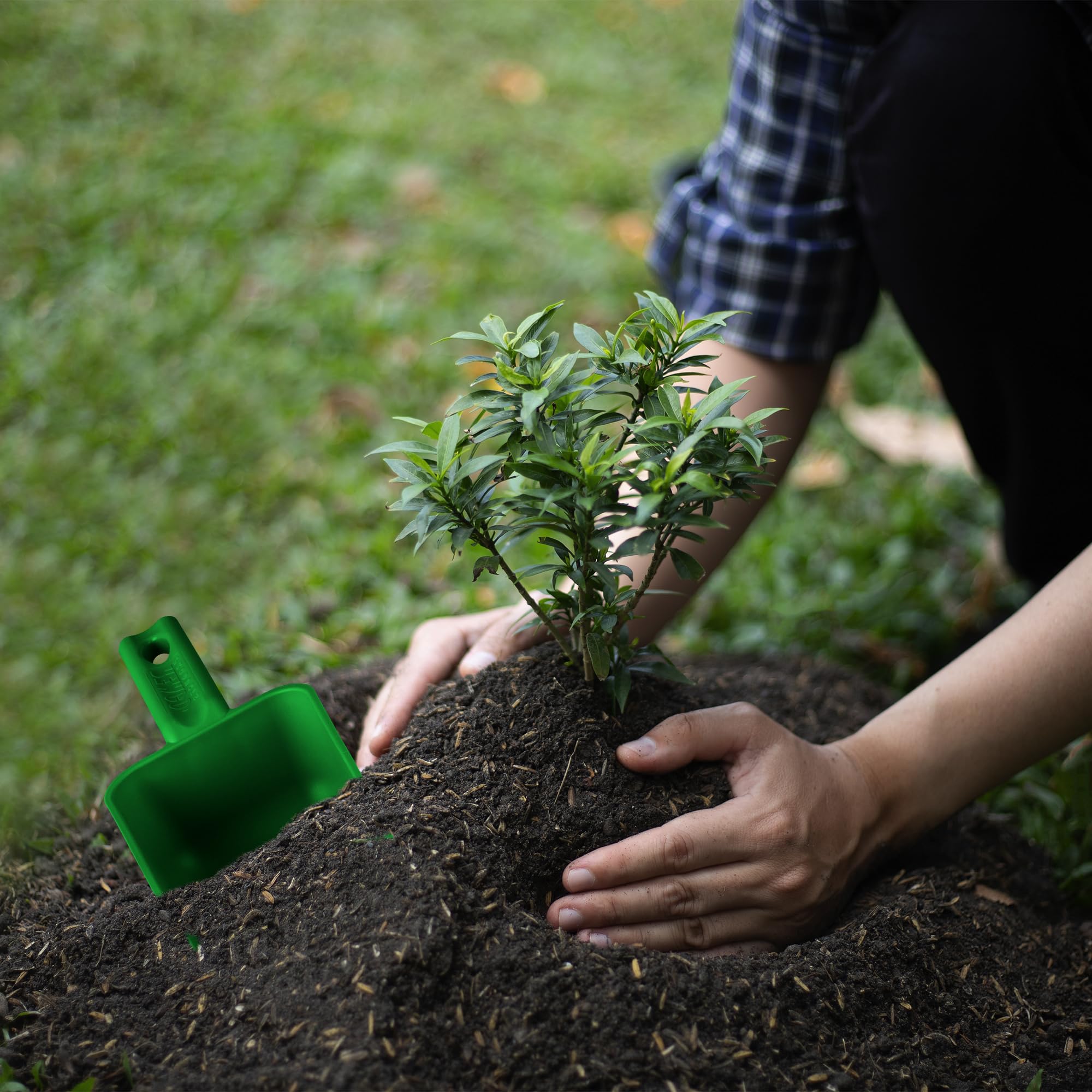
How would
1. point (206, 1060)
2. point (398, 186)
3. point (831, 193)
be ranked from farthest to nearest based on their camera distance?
1. point (398, 186)
2. point (831, 193)
3. point (206, 1060)

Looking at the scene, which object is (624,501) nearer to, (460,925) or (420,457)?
(420,457)

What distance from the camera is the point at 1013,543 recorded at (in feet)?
8.30

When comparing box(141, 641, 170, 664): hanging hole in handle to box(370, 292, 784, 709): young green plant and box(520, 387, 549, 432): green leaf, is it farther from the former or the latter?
box(520, 387, 549, 432): green leaf

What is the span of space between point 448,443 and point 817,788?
2.54ft

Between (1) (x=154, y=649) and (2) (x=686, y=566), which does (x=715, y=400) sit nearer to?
(2) (x=686, y=566)

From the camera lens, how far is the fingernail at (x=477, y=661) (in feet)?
5.65

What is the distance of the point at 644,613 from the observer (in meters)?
1.89

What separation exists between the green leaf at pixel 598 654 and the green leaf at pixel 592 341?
1.34 ft

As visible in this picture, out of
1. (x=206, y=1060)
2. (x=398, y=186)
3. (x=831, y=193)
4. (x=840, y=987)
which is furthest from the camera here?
(x=398, y=186)

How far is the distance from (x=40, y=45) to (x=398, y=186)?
5.88ft

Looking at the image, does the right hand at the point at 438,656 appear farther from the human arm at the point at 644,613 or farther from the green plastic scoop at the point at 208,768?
the green plastic scoop at the point at 208,768

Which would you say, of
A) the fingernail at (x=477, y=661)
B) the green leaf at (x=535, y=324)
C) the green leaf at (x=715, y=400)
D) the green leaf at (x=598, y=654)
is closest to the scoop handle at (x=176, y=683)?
the fingernail at (x=477, y=661)

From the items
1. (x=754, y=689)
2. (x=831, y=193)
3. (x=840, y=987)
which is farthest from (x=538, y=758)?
(x=831, y=193)

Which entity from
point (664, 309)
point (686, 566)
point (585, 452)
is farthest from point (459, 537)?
point (664, 309)
